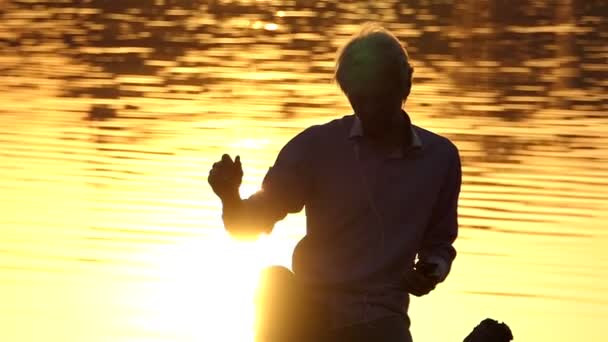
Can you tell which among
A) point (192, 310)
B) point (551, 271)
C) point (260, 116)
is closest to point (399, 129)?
point (192, 310)

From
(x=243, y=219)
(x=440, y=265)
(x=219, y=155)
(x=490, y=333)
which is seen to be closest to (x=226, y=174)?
(x=243, y=219)

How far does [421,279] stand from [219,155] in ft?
31.0

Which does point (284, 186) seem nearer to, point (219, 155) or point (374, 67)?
point (374, 67)

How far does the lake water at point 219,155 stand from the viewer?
9.34 m

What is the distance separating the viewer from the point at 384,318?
17.1 ft

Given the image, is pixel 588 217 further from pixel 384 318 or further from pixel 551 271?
pixel 384 318

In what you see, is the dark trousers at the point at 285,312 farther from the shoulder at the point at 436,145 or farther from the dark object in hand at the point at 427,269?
the shoulder at the point at 436,145

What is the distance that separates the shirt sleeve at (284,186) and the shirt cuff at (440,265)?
1.21 feet

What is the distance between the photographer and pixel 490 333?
513 centimetres

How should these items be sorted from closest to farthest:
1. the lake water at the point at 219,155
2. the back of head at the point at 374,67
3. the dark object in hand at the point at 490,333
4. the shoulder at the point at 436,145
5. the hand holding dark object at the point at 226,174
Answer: the hand holding dark object at the point at 226,174
the back of head at the point at 374,67
the dark object in hand at the point at 490,333
the shoulder at the point at 436,145
the lake water at the point at 219,155

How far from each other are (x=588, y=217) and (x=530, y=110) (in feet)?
19.2

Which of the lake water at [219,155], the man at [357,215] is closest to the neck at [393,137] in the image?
the man at [357,215]

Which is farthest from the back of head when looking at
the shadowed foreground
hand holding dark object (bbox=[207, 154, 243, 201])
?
the shadowed foreground

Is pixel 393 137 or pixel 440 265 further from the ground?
pixel 393 137
